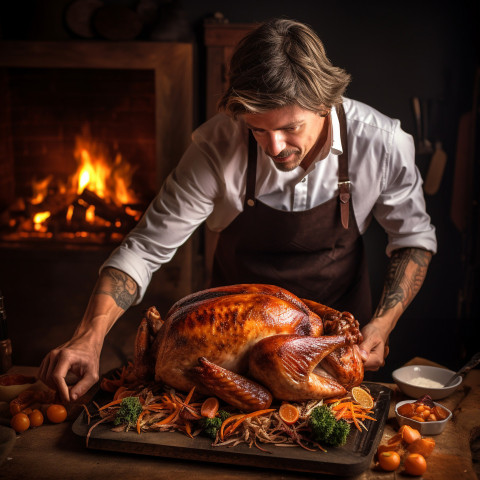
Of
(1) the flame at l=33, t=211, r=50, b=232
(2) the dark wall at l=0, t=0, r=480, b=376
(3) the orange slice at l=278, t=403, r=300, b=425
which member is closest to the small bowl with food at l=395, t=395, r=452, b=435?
(3) the orange slice at l=278, t=403, r=300, b=425

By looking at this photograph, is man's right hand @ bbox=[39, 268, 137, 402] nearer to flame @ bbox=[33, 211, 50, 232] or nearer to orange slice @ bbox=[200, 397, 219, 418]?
orange slice @ bbox=[200, 397, 219, 418]

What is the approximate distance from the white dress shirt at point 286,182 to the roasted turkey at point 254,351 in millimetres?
510

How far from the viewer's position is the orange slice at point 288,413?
1404 mm

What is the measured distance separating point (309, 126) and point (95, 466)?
41.8 inches

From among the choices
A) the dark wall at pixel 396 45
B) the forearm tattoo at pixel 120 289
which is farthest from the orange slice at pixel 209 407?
the dark wall at pixel 396 45

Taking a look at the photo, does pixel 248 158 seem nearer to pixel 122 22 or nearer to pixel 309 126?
pixel 309 126

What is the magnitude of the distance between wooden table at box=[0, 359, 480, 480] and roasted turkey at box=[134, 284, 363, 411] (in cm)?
17

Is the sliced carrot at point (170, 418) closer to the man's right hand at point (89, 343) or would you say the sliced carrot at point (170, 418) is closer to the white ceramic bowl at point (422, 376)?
the man's right hand at point (89, 343)

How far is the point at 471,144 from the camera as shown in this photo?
358 centimetres

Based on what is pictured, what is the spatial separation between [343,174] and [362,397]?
80 cm

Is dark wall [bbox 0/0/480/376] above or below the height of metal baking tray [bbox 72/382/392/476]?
above

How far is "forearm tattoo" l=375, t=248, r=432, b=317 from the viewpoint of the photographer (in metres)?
2.03

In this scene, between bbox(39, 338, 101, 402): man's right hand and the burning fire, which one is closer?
bbox(39, 338, 101, 402): man's right hand

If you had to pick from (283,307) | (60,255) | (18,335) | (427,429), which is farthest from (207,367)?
(18,335)
